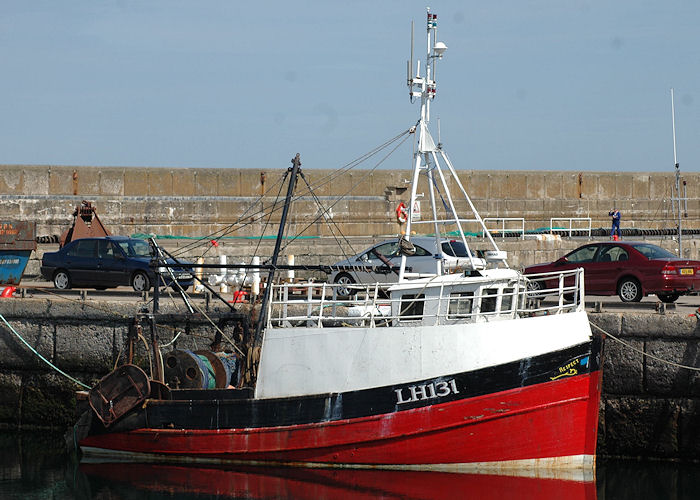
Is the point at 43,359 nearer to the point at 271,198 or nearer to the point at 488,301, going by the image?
the point at 488,301

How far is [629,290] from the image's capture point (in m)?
19.6

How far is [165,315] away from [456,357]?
5.81m

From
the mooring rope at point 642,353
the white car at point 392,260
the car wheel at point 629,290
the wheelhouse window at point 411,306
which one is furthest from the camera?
the white car at point 392,260

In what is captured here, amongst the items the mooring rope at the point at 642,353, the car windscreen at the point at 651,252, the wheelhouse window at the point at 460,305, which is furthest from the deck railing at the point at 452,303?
the car windscreen at the point at 651,252

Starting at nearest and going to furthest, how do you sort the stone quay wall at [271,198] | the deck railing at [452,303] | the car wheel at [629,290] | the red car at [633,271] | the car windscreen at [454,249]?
the deck railing at [452,303] → the red car at [633,271] → the car wheel at [629,290] → the car windscreen at [454,249] → the stone quay wall at [271,198]

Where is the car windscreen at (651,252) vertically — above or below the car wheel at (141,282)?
above

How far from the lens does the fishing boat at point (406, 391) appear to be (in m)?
14.2

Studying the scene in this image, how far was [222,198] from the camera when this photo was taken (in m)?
32.9

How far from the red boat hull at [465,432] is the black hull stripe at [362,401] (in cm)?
9

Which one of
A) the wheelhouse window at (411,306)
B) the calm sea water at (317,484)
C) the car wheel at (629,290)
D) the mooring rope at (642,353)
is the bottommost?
the calm sea water at (317,484)

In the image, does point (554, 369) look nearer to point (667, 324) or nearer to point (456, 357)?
point (456, 357)

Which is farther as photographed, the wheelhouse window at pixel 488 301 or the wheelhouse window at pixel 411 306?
the wheelhouse window at pixel 411 306

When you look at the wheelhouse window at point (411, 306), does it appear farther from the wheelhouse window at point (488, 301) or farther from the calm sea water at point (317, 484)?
the calm sea water at point (317, 484)

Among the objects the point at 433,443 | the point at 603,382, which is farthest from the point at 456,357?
the point at 603,382
